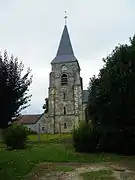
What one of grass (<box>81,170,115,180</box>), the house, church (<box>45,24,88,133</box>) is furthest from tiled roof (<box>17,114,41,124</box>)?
grass (<box>81,170,115,180</box>)

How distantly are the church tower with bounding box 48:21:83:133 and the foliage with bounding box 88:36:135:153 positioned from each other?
4210 cm

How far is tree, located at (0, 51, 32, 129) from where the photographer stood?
1931cm

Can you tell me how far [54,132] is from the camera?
232ft

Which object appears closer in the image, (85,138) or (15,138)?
(85,138)

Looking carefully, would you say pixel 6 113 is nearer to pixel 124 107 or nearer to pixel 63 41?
pixel 124 107

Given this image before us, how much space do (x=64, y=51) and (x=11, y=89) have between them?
59309 millimetres

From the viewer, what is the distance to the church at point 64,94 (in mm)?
71875

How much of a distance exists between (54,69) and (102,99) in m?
49.2

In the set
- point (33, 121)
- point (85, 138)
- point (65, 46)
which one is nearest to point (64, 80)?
point (65, 46)

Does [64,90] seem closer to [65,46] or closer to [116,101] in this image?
[65,46]

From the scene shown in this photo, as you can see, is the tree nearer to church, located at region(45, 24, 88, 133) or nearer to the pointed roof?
church, located at region(45, 24, 88, 133)

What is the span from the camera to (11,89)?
773 inches

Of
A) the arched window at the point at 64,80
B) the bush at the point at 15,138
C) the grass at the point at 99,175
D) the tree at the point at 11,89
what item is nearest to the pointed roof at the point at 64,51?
the arched window at the point at 64,80

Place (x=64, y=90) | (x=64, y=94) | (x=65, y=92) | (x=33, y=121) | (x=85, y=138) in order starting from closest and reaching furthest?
(x=85, y=138) < (x=64, y=94) < (x=65, y=92) < (x=64, y=90) < (x=33, y=121)
